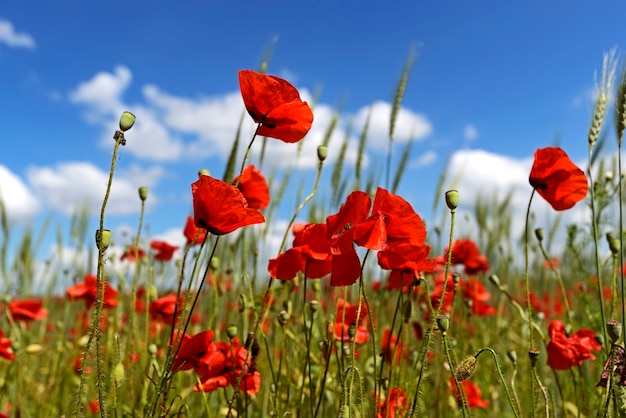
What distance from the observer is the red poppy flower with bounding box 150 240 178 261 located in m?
2.00

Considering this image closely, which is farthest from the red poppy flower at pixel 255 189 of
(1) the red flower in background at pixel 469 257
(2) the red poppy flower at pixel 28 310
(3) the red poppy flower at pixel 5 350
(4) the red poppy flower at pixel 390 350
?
(2) the red poppy flower at pixel 28 310

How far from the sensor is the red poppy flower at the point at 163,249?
200 cm

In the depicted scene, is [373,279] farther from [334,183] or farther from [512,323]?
[334,183]

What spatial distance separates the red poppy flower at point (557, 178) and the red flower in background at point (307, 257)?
0.49 m

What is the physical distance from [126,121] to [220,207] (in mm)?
192

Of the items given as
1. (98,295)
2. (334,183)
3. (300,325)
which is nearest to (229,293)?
(300,325)

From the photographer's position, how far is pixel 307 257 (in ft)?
3.34

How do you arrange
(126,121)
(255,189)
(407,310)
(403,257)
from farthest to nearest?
(255,189) < (407,310) < (403,257) < (126,121)

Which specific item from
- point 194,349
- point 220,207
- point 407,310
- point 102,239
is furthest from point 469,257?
point 102,239

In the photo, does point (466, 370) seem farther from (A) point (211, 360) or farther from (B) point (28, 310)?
(B) point (28, 310)

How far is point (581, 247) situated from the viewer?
188 cm

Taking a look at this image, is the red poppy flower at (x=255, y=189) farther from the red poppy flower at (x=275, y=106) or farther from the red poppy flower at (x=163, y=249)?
the red poppy flower at (x=163, y=249)

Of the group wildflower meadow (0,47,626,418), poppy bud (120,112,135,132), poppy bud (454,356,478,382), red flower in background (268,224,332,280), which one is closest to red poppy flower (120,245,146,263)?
wildflower meadow (0,47,626,418)

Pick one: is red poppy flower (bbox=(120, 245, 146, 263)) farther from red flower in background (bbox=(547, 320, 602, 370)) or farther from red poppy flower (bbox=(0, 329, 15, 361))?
red flower in background (bbox=(547, 320, 602, 370))
